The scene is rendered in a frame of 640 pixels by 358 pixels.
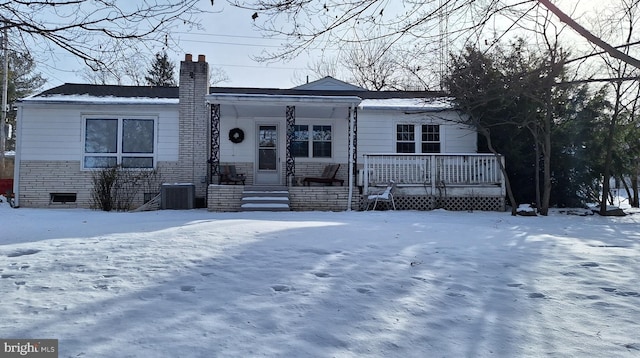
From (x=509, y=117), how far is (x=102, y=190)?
1138cm

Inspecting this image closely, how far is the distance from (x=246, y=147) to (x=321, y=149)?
2.39m

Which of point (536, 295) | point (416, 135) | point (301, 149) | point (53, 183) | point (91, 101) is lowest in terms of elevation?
point (536, 295)

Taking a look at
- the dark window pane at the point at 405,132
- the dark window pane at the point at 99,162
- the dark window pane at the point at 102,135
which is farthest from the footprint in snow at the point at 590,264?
the dark window pane at the point at 102,135

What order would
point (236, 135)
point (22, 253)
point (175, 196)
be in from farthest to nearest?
point (236, 135), point (175, 196), point (22, 253)

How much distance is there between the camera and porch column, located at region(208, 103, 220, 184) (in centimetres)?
1088

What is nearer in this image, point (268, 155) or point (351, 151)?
point (351, 151)

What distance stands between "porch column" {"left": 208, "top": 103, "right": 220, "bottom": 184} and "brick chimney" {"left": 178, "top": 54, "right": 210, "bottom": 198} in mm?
695

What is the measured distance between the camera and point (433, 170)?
35.9 feet

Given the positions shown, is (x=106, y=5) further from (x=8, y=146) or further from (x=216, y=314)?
(x=8, y=146)

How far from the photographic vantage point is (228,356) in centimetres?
218

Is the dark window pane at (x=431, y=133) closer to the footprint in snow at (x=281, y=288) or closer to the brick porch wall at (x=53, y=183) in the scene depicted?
the brick porch wall at (x=53, y=183)

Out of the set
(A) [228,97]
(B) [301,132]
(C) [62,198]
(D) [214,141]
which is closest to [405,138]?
(B) [301,132]

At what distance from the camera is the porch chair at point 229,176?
1147cm

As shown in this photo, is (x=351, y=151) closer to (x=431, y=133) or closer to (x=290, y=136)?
(x=290, y=136)
